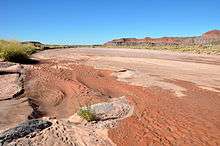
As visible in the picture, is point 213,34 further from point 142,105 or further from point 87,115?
point 87,115

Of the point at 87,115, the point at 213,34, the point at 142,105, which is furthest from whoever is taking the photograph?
the point at 213,34

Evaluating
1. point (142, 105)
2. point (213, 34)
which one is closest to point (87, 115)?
point (142, 105)

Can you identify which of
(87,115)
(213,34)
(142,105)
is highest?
(213,34)

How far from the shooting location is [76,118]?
35.6ft

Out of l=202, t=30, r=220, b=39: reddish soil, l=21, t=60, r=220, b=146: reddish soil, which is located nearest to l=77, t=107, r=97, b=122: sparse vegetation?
l=21, t=60, r=220, b=146: reddish soil

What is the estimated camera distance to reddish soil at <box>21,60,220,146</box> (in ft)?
30.8

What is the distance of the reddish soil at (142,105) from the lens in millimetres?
9375

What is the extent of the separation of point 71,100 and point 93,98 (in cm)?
74

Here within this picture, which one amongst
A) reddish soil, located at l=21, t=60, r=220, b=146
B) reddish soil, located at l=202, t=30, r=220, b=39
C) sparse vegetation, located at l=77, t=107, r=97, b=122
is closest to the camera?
reddish soil, located at l=21, t=60, r=220, b=146

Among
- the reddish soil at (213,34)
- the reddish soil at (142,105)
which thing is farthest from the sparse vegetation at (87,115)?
the reddish soil at (213,34)

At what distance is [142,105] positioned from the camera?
40.8 feet

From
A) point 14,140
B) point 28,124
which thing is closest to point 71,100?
point 28,124

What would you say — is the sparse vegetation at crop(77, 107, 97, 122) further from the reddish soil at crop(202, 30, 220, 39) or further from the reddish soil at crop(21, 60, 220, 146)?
the reddish soil at crop(202, 30, 220, 39)

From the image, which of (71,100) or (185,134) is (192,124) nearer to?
(185,134)
